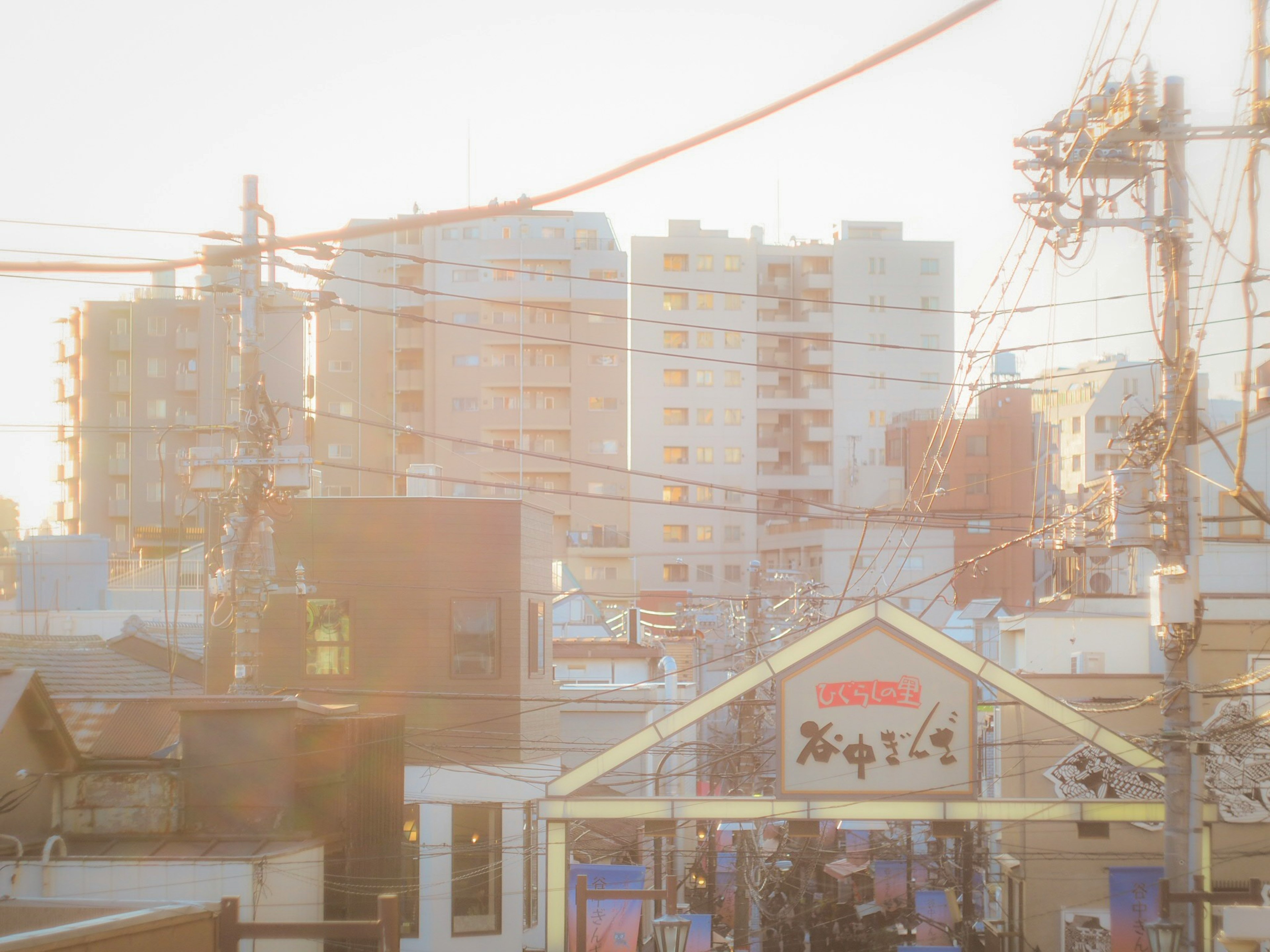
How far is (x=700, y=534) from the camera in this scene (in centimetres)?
7006

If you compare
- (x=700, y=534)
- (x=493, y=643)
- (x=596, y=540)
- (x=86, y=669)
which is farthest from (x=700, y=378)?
(x=86, y=669)

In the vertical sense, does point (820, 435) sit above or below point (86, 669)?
above

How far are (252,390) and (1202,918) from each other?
1308cm

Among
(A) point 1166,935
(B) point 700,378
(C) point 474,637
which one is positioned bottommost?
(A) point 1166,935

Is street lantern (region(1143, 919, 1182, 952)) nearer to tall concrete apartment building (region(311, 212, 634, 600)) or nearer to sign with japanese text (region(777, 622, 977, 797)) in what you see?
sign with japanese text (region(777, 622, 977, 797))

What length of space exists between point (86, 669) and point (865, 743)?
15410 millimetres

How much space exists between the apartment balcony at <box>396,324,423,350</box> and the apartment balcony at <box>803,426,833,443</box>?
71.8 feet

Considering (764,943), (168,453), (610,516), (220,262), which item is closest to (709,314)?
(610,516)

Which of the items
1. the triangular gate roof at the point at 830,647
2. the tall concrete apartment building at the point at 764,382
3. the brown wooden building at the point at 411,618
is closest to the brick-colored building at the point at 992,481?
the tall concrete apartment building at the point at 764,382

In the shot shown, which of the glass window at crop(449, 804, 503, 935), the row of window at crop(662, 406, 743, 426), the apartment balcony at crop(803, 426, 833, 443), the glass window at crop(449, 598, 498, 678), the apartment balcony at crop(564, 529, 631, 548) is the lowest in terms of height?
the glass window at crop(449, 804, 503, 935)

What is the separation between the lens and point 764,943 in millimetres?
29125

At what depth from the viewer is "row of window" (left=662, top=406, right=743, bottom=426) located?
70.8 meters

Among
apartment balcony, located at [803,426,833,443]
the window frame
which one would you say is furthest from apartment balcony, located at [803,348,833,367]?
the window frame

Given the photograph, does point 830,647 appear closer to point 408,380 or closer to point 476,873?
point 476,873
